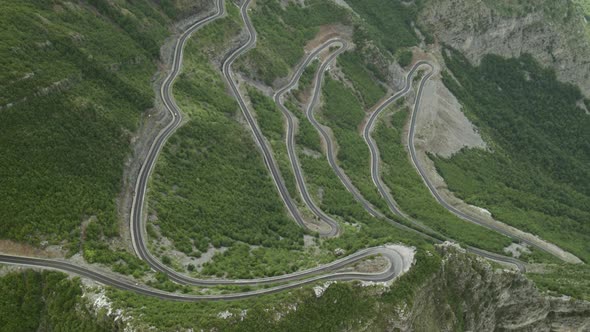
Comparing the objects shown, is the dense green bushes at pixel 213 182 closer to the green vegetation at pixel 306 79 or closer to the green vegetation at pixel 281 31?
the green vegetation at pixel 281 31

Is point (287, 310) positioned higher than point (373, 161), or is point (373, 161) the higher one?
point (287, 310)

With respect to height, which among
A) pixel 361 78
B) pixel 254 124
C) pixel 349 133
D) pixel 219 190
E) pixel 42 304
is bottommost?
pixel 42 304

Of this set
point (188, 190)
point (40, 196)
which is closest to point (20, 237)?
point (40, 196)

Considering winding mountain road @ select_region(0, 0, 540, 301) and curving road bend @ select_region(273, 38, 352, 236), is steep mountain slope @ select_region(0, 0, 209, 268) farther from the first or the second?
curving road bend @ select_region(273, 38, 352, 236)

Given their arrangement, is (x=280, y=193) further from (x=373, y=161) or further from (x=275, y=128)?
(x=373, y=161)

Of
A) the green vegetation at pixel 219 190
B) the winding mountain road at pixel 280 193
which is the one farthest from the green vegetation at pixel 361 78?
the green vegetation at pixel 219 190

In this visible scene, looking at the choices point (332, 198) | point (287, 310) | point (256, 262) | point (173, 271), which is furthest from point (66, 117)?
point (332, 198)
